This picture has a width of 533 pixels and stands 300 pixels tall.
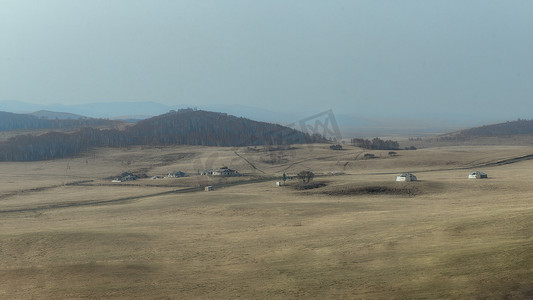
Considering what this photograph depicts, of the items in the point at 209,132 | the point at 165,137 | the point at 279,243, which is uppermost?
the point at 209,132

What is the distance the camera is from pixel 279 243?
103 ft

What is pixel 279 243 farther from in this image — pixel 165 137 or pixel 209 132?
pixel 209 132

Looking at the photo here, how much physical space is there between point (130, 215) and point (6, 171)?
221 feet

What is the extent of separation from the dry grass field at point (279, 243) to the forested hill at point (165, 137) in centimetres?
6999

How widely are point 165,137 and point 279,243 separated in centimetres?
13347

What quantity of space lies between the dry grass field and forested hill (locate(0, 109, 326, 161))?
6999cm

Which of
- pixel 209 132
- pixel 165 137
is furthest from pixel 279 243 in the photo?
pixel 209 132

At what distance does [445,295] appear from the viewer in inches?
778

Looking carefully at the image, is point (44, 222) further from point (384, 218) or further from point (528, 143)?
point (528, 143)

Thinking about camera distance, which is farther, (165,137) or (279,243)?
(165,137)

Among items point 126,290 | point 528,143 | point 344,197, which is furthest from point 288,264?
point 528,143

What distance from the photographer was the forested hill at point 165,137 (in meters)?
131

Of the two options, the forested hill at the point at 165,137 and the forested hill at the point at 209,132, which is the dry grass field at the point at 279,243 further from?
the forested hill at the point at 209,132

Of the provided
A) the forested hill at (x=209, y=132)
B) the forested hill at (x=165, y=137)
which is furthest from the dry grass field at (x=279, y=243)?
the forested hill at (x=209, y=132)
